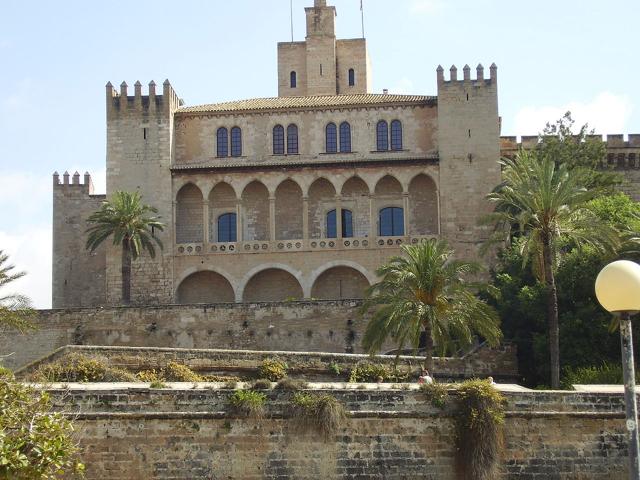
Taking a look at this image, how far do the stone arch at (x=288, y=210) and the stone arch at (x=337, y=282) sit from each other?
2.74 metres

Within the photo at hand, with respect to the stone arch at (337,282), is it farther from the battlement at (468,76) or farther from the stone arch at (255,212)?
the battlement at (468,76)

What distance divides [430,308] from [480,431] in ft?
28.4

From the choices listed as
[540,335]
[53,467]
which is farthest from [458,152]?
[53,467]

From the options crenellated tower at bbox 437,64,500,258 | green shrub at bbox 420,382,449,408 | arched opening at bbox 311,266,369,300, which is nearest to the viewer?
green shrub at bbox 420,382,449,408

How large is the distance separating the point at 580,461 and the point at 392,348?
17.7 m

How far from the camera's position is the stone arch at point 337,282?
49031mm

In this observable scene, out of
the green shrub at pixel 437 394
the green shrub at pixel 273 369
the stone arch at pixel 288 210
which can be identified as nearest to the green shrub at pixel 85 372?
the green shrub at pixel 273 369

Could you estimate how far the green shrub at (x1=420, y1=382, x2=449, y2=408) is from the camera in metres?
21.5

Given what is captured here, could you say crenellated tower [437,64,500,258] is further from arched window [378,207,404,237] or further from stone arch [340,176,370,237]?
stone arch [340,176,370,237]

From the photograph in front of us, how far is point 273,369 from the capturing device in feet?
98.2

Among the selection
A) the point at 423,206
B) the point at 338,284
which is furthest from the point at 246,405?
the point at 423,206

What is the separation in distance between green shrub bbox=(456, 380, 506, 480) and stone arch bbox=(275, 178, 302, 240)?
29788 millimetres

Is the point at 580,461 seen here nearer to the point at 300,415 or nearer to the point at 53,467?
the point at 300,415

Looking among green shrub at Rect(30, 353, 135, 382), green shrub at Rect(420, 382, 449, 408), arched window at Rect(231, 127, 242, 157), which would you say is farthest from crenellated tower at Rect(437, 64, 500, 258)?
green shrub at Rect(420, 382, 449, 408)
